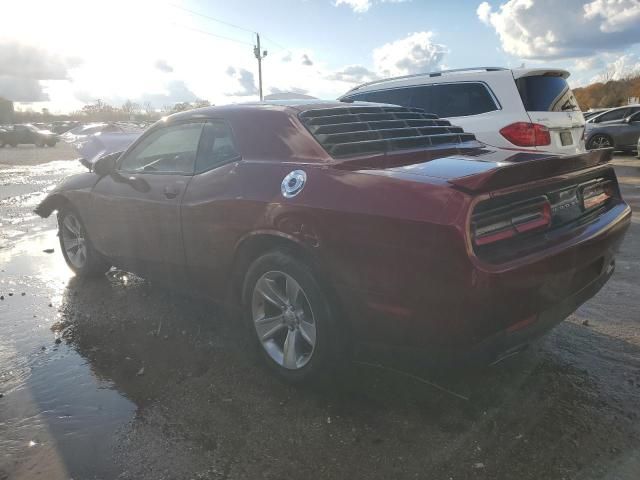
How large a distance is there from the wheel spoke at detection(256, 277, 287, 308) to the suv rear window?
4230mm

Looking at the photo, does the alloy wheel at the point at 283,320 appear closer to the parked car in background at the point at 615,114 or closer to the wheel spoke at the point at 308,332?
the wheel spoke at the point at 308,332

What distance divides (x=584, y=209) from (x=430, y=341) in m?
1.33

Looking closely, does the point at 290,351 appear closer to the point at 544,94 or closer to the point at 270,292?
the point at 270,292

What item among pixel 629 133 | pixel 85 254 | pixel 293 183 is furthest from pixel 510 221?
pixel 629 133

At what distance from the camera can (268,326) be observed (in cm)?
309

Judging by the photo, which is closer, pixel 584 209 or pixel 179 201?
pixel 584 209

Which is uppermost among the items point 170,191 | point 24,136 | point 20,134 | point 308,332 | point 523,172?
point 20,134

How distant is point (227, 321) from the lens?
400cm

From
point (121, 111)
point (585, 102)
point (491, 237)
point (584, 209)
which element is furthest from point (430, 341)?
point (121, 111)

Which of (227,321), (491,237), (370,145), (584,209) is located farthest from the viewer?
(227,321)

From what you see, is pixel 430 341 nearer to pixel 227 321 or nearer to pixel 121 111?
pixel 227 321

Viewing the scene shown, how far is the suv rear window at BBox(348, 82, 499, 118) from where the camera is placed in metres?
6.14

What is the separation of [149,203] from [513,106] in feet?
14.0

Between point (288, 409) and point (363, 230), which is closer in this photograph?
point (363, 230)
